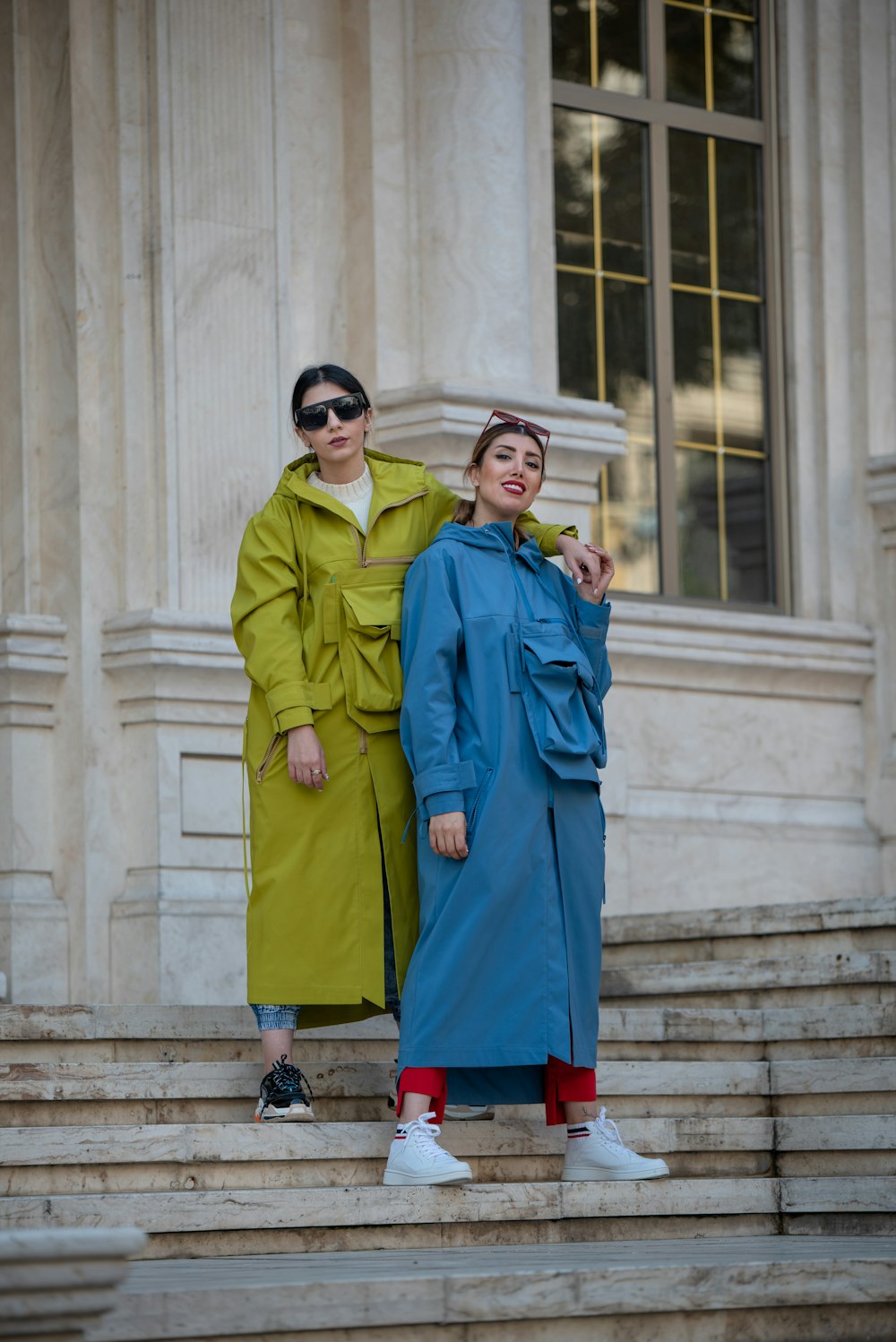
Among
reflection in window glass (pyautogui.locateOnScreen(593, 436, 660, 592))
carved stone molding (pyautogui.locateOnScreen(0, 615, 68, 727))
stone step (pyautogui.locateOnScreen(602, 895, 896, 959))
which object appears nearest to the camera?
stone step (pyautogui.locateOnScreen(602, 895, 896, 959))

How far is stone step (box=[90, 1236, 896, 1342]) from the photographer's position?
13.1ft

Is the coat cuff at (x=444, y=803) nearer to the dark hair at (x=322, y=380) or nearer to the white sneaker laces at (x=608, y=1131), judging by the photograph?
the white sneaker laces at (x=608, y=1131)

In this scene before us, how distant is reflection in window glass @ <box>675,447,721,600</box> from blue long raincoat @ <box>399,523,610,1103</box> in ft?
15.3

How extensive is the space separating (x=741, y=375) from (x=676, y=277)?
0.51 metres

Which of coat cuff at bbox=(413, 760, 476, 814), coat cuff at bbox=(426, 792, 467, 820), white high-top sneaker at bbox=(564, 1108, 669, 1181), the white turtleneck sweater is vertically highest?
the white turtleneck sweater

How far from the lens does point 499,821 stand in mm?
5109

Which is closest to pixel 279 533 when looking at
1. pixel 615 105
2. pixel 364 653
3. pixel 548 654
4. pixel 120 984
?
pixel 364 653

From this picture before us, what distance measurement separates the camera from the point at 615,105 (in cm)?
984

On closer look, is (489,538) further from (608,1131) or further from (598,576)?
(608,1131)

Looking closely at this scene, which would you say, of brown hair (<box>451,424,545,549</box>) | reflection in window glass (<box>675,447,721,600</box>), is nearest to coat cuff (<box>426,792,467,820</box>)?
brown hair (<box>451,424,545,549</box>)

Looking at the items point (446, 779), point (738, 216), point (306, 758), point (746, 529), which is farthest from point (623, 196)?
point (446, 779)

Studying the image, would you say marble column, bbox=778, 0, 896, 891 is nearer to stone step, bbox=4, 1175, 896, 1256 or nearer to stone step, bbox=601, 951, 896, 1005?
stone step, bbox=601, 951, 896, 1005

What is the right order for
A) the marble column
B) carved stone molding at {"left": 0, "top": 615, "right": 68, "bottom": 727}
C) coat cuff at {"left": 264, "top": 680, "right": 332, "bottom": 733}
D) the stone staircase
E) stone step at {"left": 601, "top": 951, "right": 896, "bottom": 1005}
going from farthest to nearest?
the marble column
carved stone molding at {"left": 0, "top": 615, "right": 68, "bottom": 727}
stone step at {"left": 601, "top": 951, "right": 896, "bottom": 1005}
coat cuff at {"left": 264, "top": 680, "right": 332, "bottom": 733}
the stone staircase

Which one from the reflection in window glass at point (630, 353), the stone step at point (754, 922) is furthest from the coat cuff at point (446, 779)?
the reflection in window glass at point (630, 353)
